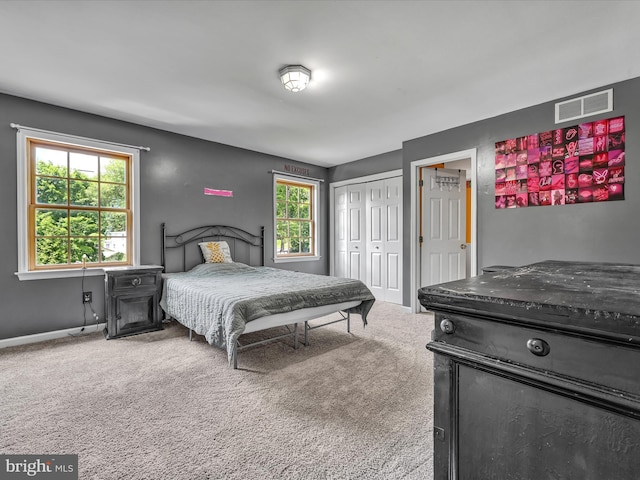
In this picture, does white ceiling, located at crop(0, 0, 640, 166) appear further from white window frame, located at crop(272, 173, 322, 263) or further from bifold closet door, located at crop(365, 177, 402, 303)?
white window frame, located at crop(272, 173, 322, 263)

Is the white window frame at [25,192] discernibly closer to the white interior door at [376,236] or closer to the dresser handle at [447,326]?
the white interior door at [376,236]

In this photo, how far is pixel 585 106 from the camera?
118 inches

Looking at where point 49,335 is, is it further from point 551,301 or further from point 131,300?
point 551,301

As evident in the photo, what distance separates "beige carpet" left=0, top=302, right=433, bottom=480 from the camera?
4.99 ft

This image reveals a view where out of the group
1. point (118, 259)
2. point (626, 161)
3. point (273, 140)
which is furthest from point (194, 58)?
point (626, 161)

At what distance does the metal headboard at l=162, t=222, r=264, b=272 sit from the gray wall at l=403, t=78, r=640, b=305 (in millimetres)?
2863

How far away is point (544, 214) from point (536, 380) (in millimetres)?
3175

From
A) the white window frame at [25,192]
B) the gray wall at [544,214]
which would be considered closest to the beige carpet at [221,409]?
the white window frame at [25,192]

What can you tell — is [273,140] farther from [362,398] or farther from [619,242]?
[619,242]

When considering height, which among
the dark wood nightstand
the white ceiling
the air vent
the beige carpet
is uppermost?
the white ceiling

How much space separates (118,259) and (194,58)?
8.73 ft

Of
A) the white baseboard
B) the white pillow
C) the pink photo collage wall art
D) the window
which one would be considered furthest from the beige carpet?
the window

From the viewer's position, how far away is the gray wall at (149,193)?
3145mm

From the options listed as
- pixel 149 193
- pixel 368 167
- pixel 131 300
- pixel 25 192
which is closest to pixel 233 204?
pixel 149 193
